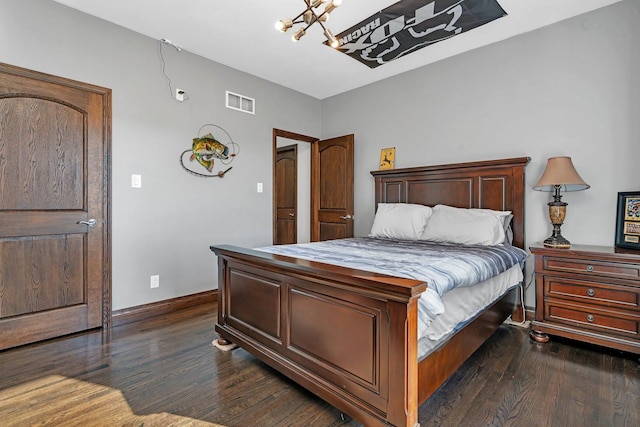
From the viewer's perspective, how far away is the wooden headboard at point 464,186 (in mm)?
2984

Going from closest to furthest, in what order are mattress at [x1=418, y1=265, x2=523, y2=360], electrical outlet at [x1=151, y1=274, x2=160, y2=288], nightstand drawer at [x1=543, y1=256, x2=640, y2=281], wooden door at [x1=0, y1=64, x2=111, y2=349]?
mattress at [x1=418, y1=265, x2=523, y2=360], nightstand drawer at [x1=543, y1=256, x2=640, y2=281], wooden door at [x1=0, y1=64, x2=111, y2=349], electrical outlet at [x1=151, y1=274, x2=160, y2=288]

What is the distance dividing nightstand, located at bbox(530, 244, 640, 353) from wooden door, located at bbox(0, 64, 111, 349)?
11.8ft

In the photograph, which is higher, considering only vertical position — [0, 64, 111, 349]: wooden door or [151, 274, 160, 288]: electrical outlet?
[0, 64, 111, 349]: wooden door

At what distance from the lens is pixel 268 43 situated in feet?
10.4

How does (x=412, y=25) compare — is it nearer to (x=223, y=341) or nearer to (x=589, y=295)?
(x=589, y=295)

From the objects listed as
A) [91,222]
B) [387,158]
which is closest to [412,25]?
[387,158]

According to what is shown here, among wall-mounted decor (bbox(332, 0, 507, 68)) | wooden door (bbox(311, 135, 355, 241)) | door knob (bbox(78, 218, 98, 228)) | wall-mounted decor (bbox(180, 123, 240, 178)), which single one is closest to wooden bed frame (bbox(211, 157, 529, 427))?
door knob (bbox(78, 218, 98, 228))

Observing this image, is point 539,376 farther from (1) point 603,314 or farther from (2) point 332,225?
(2) point 332,225

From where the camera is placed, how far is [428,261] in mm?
1949

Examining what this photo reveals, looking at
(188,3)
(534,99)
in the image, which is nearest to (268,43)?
(188,3)

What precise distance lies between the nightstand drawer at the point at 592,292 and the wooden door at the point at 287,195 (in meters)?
3.68

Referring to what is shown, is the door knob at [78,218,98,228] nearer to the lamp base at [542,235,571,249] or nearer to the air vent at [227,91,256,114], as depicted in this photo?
the air vent at [227,91,256,114]

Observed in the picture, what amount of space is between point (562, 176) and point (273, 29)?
2706 millimetres

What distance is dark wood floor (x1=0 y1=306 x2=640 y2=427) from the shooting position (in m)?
1.60
